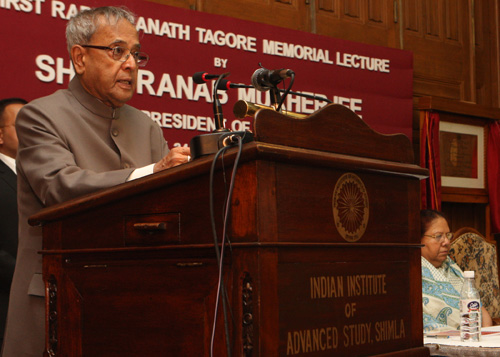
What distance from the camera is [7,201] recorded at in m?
3.10

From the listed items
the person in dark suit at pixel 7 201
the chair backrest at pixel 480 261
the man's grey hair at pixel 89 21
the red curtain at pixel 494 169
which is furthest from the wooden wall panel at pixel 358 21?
the man's grey hair at pixel 89 21

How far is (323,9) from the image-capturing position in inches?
210

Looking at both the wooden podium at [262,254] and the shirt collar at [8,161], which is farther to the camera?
the shirt collar at [8,161]

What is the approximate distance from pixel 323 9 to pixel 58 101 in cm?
381

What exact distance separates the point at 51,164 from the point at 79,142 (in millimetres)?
164

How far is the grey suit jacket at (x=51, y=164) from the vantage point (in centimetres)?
161

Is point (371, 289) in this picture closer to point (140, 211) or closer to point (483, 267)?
point (140, 211)

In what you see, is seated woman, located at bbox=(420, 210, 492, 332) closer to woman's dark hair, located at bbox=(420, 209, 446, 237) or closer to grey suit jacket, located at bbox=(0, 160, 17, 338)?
woman's dark hair, located at bbox=(420, 209, 446, 237)

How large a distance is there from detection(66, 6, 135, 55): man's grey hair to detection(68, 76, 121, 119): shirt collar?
0.12m

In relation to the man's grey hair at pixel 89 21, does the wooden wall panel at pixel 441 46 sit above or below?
above

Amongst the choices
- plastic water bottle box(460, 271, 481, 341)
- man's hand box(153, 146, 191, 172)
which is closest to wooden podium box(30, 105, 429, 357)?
man's hand box(153, 146, 191, 172)

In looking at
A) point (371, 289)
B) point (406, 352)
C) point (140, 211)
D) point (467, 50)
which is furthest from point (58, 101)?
point (467, 50)

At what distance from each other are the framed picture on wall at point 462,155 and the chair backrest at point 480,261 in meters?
0.96

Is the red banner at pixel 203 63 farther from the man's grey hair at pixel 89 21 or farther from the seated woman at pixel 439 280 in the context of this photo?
the man's grey hair at pixel 89 21
